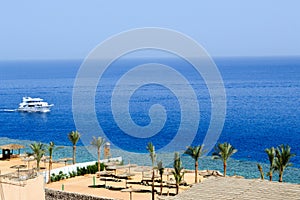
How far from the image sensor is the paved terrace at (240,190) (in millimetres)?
12938

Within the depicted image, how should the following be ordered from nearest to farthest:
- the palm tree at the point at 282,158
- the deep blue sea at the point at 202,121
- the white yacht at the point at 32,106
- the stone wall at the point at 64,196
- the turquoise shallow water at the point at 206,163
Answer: the stone wall at the point at 64,196, the palm tree at the point at 282,158, the turquoise shallow water at the point at 206,163, the deep blue sea at the point at 202,121, the white yacht at the point at 32,106

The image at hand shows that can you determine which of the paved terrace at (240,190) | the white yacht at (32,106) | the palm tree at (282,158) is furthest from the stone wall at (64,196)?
the white yacht at (32,106)

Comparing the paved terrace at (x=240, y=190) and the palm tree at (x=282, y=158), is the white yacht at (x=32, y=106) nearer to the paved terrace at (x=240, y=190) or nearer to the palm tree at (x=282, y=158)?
the palm tree at (x=282, y=158)

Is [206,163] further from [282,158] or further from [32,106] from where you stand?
[32,106]

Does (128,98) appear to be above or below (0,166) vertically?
above

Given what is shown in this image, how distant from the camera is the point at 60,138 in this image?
168ft

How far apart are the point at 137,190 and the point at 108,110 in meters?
51.9

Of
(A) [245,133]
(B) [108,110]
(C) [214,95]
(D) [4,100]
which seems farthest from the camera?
(D) [4,100]

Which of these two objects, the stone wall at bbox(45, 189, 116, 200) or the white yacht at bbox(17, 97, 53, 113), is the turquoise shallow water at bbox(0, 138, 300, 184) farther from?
the white yacht at bbox(17, 97, 53, 113)

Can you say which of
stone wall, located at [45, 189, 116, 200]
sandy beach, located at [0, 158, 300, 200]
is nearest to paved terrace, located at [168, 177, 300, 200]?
sandy beach, located at [0, 158, 300, 200]

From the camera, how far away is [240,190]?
1354cm

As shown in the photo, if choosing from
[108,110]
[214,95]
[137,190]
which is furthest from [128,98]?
[137,190]

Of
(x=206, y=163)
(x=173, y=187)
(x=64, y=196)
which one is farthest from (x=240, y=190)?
(x=206, y=163)

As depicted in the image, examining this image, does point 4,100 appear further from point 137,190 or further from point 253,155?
point 137,190
